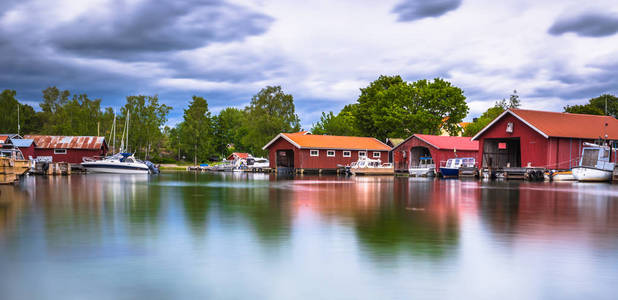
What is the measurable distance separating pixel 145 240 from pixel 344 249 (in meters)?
3.83

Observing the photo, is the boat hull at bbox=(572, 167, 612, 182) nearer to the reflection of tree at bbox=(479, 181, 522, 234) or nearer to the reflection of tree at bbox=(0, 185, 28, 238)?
the reflection of tree at bbox=(479, 181, 522, 234)

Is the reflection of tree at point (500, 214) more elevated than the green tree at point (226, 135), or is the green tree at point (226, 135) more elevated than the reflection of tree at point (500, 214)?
the green tree at point (226, 135)

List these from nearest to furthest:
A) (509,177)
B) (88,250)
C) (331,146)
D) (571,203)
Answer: (88,250)
(571,203)
(509,177)
(331,146)

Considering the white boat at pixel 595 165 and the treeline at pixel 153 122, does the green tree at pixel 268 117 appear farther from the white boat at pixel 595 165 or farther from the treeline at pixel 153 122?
the white boat at pixel 595 165

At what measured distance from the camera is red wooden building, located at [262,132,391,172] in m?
60.4

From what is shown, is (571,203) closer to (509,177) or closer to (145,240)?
(145,240)

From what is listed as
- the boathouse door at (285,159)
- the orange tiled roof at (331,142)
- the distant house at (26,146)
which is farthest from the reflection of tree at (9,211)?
the boathouse door at (285,159)

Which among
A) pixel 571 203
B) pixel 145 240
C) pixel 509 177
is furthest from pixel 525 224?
pixel 509 177

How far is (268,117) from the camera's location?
267 feet

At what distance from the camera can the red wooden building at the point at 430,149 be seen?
55.3 metres

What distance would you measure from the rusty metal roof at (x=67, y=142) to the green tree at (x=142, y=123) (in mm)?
16995

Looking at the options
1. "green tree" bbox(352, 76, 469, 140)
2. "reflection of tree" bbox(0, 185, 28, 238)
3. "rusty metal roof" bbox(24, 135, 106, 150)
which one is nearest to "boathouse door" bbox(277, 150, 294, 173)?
"green tree" bbox(352, 76, 469, 140)

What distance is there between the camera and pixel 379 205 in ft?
57.6

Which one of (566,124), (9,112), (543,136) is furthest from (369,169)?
(9,112)
